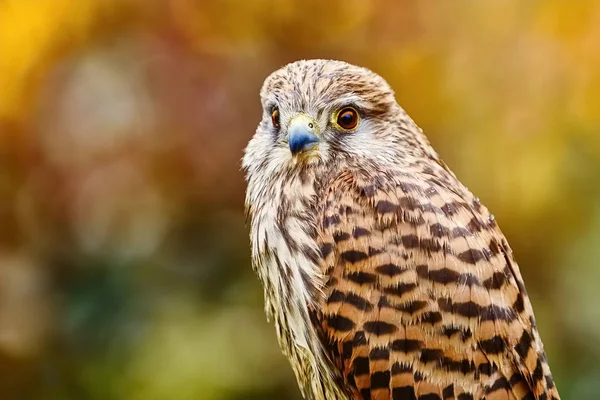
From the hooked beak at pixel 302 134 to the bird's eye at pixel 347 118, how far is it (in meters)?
0.07

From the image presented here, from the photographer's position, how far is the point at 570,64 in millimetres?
2639

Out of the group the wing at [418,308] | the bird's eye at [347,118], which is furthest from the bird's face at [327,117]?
the wing at [418,308]

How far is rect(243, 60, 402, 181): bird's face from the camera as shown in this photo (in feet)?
5.28

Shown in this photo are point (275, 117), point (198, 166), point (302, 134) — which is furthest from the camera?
point (198, 166)

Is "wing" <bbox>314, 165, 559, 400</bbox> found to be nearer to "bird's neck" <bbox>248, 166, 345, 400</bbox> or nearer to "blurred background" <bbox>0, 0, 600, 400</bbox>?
"bird's neck" <bbox>248, 166, 345, 400</bbox>

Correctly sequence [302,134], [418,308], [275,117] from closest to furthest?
[418,308]
[302,134]
[275,117]

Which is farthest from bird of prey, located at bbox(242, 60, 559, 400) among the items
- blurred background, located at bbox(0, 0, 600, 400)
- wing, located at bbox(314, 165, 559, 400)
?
blurred background, located at bbox(0, 0, 600, 400)

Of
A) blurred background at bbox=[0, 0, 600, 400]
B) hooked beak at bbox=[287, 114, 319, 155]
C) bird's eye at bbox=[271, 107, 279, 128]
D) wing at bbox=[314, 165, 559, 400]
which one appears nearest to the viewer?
wing at bbox=[314, 165, 559, 400]

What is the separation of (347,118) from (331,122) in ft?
0.13

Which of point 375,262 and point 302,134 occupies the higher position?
point 302,134

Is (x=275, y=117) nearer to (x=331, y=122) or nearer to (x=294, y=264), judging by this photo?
(x=331, y=122)

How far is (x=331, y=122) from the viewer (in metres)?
1.64

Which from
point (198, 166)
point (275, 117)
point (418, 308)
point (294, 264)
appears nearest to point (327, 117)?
point (275, 117)

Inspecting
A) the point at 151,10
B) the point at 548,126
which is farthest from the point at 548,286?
the point at 151,10
